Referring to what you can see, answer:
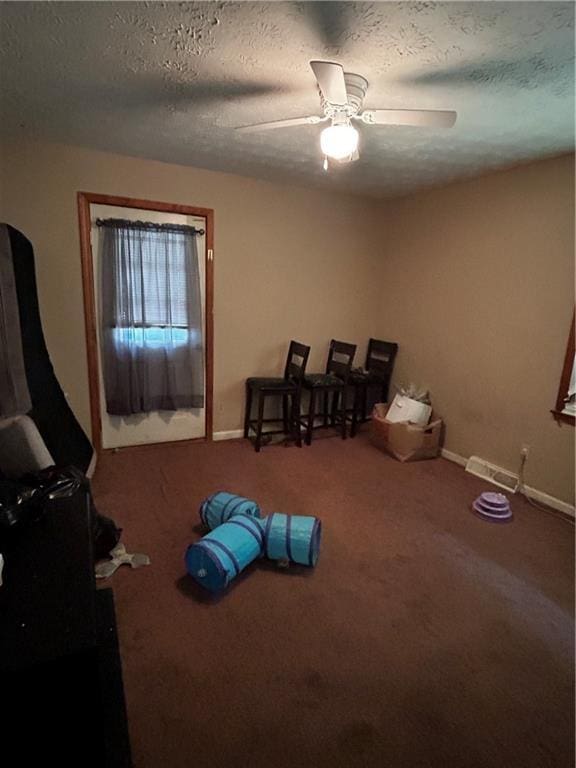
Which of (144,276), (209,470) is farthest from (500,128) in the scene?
(209,470)

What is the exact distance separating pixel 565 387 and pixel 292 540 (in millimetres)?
2166

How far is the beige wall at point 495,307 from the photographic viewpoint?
2756 mm

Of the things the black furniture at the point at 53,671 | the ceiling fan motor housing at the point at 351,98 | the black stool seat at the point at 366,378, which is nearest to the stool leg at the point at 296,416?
the black stool seat at the point at 366,378

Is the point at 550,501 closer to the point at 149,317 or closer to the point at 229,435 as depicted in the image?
A: the point at 229,435

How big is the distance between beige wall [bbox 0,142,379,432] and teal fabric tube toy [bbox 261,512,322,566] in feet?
6.28

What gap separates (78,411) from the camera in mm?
3258

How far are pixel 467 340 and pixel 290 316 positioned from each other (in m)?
1.64

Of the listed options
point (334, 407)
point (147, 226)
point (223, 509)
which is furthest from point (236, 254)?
point (223, 509)

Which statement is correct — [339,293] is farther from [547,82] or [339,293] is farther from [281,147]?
[547,82]

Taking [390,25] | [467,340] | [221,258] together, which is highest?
[390,25]

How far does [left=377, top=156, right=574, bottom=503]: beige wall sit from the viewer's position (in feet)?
9.04

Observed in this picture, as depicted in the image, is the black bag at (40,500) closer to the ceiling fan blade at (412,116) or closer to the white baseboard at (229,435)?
the white baseboard at (229,435)

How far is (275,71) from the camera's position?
1726mm

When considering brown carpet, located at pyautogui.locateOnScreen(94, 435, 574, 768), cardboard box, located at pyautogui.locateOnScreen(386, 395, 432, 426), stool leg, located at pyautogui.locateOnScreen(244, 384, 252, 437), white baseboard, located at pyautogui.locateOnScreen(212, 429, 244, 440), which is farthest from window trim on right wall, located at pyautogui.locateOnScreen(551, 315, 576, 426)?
white baseboard, located at pyautogui.locateOnScreen(212, 429, 244, 440)
